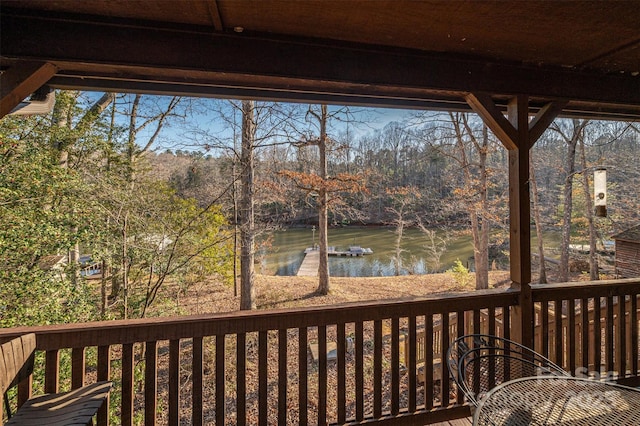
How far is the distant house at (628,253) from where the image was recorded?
851 cm

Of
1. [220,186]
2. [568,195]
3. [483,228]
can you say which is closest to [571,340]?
[220,186]

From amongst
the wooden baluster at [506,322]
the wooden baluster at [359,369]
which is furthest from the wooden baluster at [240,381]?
the wooden baluster at [506,322]

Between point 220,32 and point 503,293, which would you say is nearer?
point 220,32

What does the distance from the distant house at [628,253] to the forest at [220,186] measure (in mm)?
669

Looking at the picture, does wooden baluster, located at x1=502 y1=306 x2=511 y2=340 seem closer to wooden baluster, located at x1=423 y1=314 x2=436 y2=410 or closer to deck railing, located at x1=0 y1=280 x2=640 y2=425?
deck railing, located at x1=0 y1=280 x2=640 y2=425

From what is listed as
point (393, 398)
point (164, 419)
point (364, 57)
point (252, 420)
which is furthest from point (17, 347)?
point (164, 419)

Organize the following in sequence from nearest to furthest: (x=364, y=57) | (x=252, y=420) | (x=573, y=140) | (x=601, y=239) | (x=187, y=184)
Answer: (x=364, y=57) < (x=252, y=420) < (x=187, y=184) < (x=573, y=140) < (x=601, y=239)

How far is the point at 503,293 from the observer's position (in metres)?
2.13

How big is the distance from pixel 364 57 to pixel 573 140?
10.2m

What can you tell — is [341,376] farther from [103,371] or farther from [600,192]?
[600,192]

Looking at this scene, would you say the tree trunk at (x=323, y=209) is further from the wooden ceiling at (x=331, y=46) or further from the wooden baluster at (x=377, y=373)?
the wooden baluster at (x=377, y=373)

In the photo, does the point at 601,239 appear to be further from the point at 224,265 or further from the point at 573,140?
the point at 224,265

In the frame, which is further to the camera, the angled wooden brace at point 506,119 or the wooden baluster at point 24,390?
the angled wooden brace at point 506,119

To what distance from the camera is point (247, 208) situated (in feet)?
22.5
